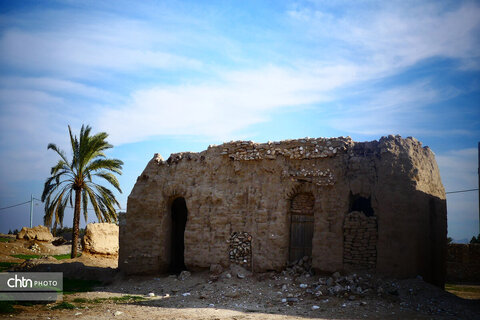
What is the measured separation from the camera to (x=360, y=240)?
12562 mm

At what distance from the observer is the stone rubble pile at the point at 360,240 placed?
1242cm

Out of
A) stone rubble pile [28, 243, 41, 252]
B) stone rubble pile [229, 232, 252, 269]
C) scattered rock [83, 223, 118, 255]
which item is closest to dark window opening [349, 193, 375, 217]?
stone rubble pile [229, 232, 252, 269]

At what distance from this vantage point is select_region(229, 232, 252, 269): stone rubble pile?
14281 millimetres

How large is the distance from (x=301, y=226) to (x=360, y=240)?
7.15 feet

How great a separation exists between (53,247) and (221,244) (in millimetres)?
17027

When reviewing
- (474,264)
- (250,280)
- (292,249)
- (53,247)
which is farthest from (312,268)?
(53,247)

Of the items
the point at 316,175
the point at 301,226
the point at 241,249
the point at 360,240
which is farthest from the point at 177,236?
the point at 360,240

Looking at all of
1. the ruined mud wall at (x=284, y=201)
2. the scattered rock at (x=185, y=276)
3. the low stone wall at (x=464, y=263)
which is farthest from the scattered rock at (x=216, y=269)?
the low stone wall at (x=464, y=263)

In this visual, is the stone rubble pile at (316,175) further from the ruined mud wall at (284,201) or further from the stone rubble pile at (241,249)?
the stone rubble pile at (241,249)

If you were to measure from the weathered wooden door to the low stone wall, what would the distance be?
10.5 m

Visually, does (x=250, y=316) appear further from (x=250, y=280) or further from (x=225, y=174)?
(x=225, y=174)

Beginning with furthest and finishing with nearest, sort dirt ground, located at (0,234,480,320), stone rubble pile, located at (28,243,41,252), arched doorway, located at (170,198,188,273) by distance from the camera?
stone rubble pile, located at (28,243,41,252)
arched doorway, located at (170,198,188,273)
dirt ground, located at (0,234,480,320)

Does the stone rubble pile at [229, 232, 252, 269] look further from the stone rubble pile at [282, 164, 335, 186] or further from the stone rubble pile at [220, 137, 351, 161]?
the stone rubble pile at [220, 137, 351, 161]

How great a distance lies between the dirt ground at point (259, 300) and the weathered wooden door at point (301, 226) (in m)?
0.90
